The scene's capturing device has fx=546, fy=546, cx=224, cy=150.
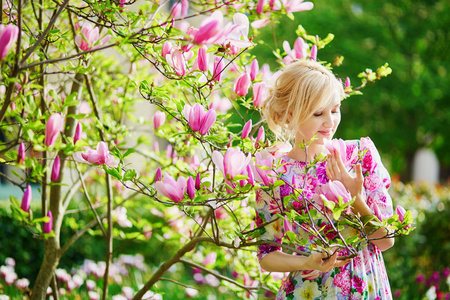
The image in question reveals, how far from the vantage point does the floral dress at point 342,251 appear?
6.50ft

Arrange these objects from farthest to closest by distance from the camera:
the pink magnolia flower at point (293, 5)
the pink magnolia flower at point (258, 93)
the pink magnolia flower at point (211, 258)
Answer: the pink magnolia flower at point (211, 258), the pink magnolia flower at point (293, 5), the pink magnolia flower at point (258, 93)

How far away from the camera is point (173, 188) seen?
66.2 inches

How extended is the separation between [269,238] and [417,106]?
12.2 meters

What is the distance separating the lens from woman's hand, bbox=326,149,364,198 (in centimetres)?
181

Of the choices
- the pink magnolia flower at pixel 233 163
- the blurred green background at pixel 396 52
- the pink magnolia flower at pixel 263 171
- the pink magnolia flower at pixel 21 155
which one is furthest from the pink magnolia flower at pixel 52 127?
the blurred green background at pixel 396 52

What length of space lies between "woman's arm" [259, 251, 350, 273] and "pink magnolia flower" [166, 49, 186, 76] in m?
0.75

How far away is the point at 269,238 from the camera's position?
2072 millimetres

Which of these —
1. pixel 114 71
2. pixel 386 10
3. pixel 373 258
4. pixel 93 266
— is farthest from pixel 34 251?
pixel 386 10

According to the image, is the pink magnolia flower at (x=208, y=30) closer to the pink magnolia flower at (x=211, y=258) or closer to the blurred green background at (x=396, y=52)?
the pink magnolia flower at (x=211, y=258)

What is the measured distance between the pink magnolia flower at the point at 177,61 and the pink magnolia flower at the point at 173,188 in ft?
1.31

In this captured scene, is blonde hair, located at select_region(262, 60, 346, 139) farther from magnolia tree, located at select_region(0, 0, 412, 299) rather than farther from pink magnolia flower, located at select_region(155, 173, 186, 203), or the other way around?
pink magnolia flower, located at select_region(155, 173, 186, 203)

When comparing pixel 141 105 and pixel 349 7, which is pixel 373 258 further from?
pixel 349 7

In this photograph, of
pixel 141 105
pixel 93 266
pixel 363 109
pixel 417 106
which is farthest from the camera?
pixel 363 109

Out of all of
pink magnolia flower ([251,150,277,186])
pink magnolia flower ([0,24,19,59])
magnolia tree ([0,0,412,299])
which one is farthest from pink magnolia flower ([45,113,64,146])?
pink magnolia flower ([251,150,277,186])
